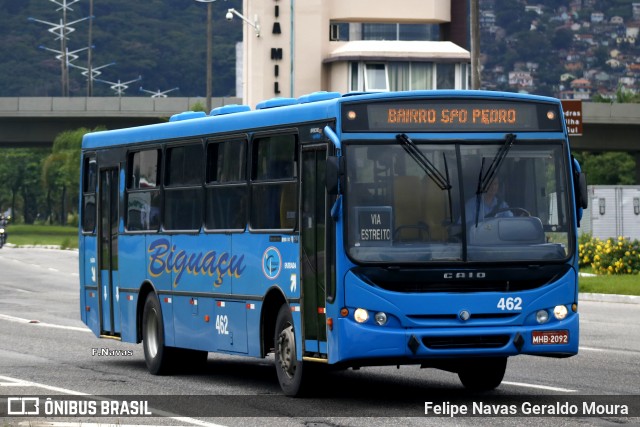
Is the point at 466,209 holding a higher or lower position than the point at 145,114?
lower

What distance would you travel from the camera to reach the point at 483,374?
616 inches

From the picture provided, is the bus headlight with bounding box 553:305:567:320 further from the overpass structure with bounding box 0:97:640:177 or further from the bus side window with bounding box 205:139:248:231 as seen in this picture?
the overpass structure with bounding box 0:97:640:177

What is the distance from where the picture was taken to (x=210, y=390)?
1648 centimetres

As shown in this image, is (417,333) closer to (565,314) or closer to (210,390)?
(565,314)

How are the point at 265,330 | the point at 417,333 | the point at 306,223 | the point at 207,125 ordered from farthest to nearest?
the point at 207,125 < the point at 265,330 < the point at 306,223 < the point at 417,333

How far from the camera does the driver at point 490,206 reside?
46.6 feet

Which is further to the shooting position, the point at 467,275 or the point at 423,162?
the point at 423,162

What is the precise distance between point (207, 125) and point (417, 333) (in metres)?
4.58

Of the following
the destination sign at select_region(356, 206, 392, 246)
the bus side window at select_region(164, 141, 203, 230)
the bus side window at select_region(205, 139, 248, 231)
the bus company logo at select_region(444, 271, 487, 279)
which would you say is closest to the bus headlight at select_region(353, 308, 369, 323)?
the destination sign at select_region(356, 206, 392, 246)

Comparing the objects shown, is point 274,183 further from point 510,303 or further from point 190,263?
point 510,303

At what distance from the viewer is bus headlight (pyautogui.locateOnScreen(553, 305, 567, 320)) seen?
47.0ft

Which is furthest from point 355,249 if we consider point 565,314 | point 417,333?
point 565,314

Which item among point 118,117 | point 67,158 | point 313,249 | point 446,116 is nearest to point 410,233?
A: point 313,249

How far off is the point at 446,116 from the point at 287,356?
2724 millimetres
